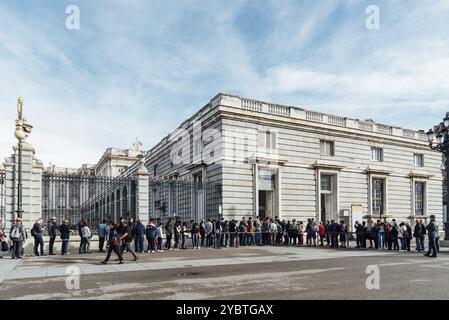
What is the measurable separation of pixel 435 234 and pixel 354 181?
15056mm

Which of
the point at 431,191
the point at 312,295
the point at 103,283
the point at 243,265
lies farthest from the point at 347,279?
the point at 431,191

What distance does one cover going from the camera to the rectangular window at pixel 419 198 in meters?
36.5

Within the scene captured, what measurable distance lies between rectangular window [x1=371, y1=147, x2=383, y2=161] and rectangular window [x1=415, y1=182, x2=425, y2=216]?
539 centimetres

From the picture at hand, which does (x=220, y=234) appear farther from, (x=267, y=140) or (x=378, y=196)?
(x=378, y=196)

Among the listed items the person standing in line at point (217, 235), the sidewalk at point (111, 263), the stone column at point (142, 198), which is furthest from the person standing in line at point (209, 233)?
the sidewalk at point (111, 263)

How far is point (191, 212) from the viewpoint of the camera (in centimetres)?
2778

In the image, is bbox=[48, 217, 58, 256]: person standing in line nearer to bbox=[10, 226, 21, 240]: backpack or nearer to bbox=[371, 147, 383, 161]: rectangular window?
bbox=[10, 226, 21, 240]: backpack

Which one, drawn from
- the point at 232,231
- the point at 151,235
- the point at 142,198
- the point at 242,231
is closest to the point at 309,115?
the point at 242,231

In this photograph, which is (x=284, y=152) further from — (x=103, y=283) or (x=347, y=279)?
(x=103, y=283)

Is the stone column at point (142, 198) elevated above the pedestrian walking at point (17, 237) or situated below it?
above

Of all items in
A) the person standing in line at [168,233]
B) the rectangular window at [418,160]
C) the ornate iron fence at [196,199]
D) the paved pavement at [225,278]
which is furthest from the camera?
the rectangular window at [418,160]

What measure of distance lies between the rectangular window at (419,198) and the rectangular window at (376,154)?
212 inches

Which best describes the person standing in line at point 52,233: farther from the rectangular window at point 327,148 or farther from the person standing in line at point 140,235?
the rectangular window at point 327,148

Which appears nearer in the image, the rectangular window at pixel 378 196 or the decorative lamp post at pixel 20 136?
the decorative lamp post at pixel 20 136
